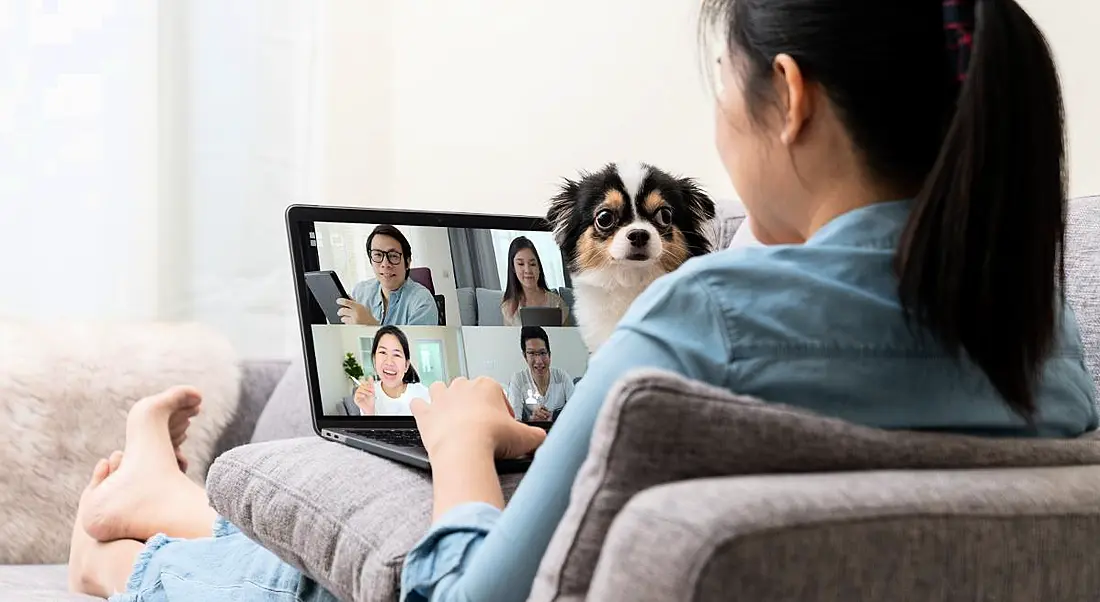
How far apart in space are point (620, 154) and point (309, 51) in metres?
0.93

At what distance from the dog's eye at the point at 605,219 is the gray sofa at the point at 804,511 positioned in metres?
0.65

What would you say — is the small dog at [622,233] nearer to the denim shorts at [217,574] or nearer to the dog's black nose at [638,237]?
the dog's black nose at [638,237]

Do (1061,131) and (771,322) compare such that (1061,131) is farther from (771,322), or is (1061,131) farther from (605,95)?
(605,95)

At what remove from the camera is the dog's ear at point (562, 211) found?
1317mm

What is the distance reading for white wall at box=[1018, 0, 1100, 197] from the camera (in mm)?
1419

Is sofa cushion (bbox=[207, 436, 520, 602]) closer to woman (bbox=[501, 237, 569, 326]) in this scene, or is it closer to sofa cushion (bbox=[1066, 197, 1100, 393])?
woman (bbox=[501, 237, 569, 326])

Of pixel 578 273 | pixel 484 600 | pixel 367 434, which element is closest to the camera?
pixel 484 600

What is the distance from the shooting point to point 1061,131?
70cm

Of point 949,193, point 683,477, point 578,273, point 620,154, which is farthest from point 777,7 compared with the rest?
point 620,154

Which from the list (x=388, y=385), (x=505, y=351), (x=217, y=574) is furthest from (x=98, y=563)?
(x=505, y=351)

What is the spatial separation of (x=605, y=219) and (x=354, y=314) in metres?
0.30

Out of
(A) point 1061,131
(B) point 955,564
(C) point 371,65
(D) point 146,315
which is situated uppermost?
(C) point 371,65

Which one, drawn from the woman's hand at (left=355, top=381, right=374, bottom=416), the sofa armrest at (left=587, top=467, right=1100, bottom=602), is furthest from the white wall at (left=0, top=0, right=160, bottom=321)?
the sofa armrest at (left=587, top=467, right=1100, bottom=602)

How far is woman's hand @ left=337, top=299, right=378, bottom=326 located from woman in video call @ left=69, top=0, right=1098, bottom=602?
1.58ft
